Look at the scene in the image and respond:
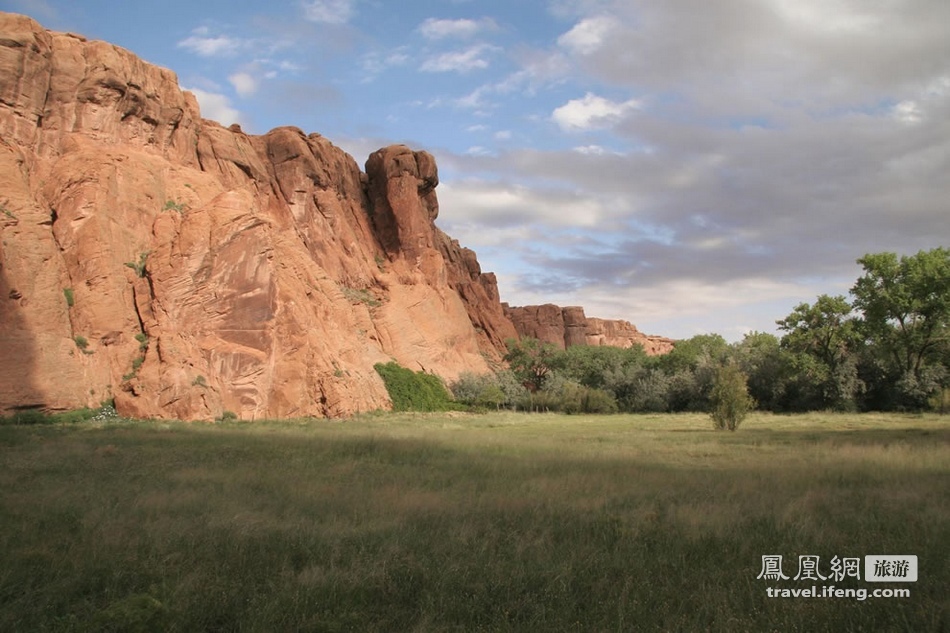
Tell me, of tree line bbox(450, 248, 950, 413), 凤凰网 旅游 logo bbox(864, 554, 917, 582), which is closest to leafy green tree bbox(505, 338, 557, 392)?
tree line bbox(450, 248, 950, 413)

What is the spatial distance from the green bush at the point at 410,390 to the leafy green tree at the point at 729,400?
28.3 metres

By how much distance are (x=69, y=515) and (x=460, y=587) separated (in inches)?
231

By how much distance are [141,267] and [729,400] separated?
33862mm

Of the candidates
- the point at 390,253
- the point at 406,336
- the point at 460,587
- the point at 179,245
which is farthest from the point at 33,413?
the point at 390,253

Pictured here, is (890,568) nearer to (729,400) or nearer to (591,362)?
(729,400)

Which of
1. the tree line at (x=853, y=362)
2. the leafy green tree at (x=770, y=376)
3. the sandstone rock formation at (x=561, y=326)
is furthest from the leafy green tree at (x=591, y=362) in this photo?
the sandstone rock formation at (x=561, y=326)

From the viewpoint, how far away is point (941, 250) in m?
40.7

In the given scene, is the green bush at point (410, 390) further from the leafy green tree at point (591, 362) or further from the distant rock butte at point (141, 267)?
the leafy green tree at point (591, 362)

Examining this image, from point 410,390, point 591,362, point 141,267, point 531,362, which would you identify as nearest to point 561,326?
point 531,362

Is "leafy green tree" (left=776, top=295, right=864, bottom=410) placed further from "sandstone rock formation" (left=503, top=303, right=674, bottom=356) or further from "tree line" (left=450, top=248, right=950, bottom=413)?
"sandstone rock formation" (left=503, top=303, right=674, bottom=356)

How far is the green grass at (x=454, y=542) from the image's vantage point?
16.1 feet

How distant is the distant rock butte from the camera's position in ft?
97.1

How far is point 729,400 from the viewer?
2719cm

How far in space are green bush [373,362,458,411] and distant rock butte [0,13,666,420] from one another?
1.72m
